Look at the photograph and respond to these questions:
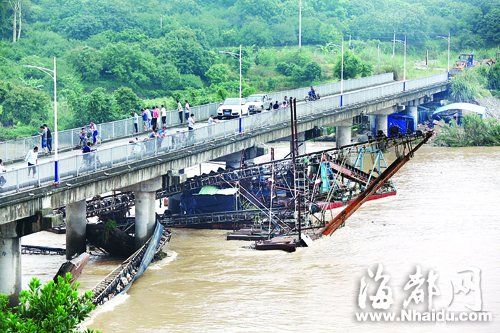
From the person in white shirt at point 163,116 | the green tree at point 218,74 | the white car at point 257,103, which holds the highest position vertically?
the green tree at point 218,74

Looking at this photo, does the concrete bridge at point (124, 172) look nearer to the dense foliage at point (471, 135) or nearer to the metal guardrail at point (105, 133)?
the metal guardrail at point (105, 133)

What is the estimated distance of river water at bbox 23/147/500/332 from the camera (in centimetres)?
4978

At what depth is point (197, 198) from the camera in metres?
70.4

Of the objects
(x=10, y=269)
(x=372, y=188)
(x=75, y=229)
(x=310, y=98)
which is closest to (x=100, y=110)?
(x=310, y=98)

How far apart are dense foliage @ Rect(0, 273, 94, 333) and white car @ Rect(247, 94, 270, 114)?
168ft

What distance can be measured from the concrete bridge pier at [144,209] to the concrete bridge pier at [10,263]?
1224 centimetres

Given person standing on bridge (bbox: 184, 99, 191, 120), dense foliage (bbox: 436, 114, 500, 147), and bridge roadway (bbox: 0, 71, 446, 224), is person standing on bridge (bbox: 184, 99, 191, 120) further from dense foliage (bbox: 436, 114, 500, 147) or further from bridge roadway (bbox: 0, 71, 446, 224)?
dense foliage (bbox: 436, 114, 500, 147)

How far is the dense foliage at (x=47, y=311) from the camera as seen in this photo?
34.0 meters

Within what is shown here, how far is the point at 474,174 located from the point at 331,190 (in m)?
23.0

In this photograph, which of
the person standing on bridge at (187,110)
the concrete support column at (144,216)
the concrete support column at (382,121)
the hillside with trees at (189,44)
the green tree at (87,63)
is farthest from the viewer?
the green tree at (87,63)

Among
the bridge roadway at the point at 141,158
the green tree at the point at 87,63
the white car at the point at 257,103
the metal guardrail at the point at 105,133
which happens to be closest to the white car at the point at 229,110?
Answer: the metal guardrail at the point at 105,133

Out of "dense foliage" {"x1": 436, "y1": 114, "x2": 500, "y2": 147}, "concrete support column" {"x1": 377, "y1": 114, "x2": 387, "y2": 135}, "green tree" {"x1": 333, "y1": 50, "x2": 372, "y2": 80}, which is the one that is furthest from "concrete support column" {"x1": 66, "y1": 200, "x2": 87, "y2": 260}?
"green tree" {"x1": 333, "y1": 50, "x2": 372, "y2": 80}

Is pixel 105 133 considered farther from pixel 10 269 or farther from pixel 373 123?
pixel 373 123

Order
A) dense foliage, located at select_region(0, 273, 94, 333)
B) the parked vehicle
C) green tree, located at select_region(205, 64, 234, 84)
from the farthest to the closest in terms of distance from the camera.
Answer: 1. green tree, located at select_region(205, 64, 234, 84)
2. the parked vehicle
3. dense foliage, located at select_region(0, 273, 94, 333)
